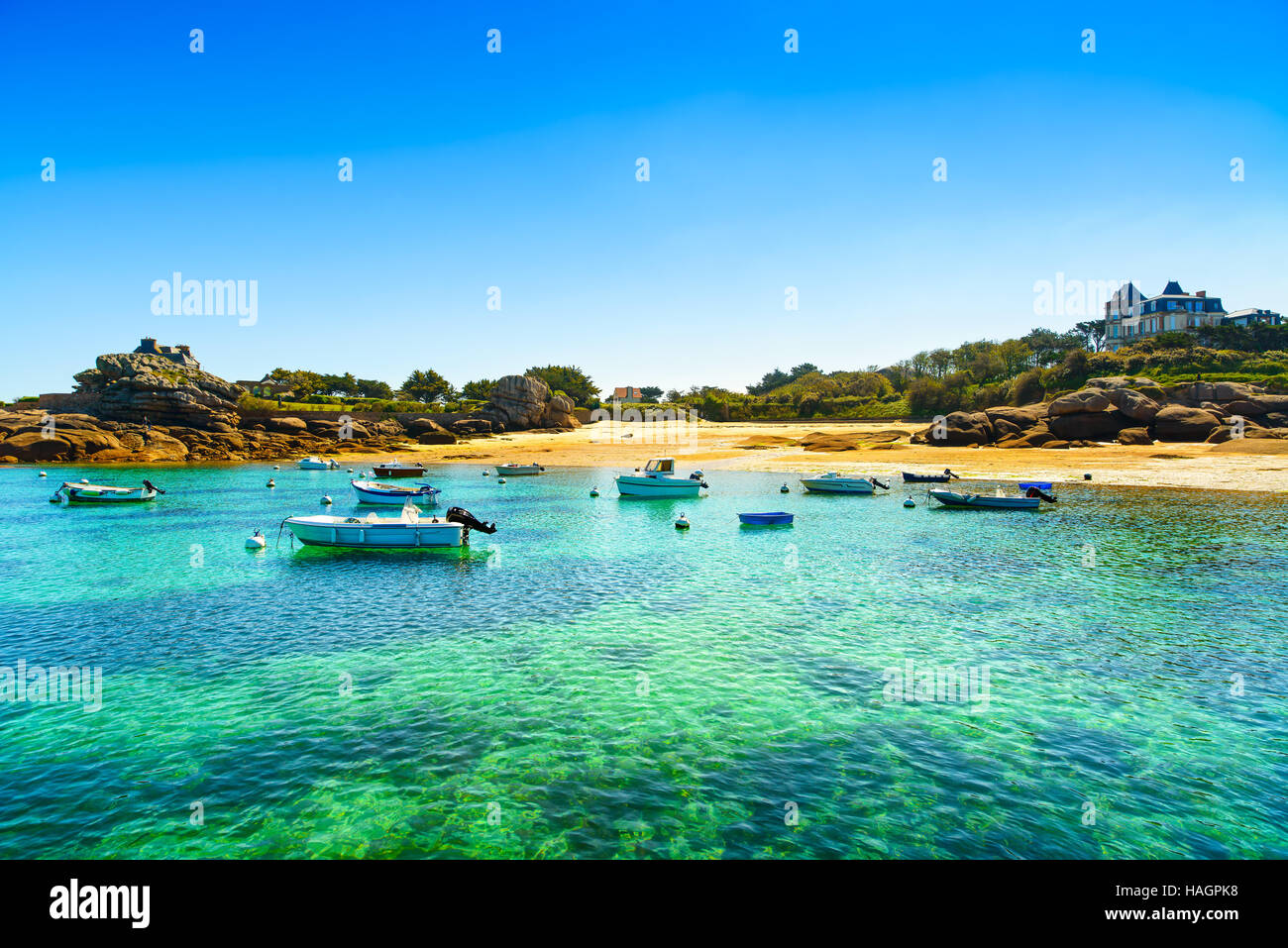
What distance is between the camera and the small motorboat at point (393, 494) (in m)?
46.7

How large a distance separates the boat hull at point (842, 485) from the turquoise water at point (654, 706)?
20.5 meters

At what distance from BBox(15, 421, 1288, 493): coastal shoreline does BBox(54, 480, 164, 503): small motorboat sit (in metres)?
30.3

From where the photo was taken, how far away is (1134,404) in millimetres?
67000

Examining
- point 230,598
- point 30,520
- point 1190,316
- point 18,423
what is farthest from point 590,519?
point 1190,316

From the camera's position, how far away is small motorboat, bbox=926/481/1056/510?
3994 centimetres

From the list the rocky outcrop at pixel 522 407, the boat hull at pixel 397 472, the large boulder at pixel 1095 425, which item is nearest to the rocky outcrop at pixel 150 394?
the rocky outcrop at pixel 522 407

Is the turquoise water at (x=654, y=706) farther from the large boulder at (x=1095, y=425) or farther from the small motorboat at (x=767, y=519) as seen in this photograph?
the large boulder at (x=1095, y=425)

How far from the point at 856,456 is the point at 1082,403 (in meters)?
23.3

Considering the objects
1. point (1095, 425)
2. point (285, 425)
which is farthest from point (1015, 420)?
point (285, 425)

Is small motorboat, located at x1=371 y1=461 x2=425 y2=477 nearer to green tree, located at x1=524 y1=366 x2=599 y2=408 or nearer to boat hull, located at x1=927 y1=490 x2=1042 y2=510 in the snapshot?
boat hull, located at x1=927 y1=490 x2=1042 y2=510

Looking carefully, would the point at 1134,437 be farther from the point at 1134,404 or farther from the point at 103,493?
the point at 103,493

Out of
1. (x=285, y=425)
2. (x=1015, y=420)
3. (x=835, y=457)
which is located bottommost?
(x=835, y=457)

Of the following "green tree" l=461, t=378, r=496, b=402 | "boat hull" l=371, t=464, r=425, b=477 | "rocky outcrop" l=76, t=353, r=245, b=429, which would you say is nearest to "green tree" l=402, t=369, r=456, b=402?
"green tree" l=461, t=378, r=496, b=402

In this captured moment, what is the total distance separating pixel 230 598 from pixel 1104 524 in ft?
132
